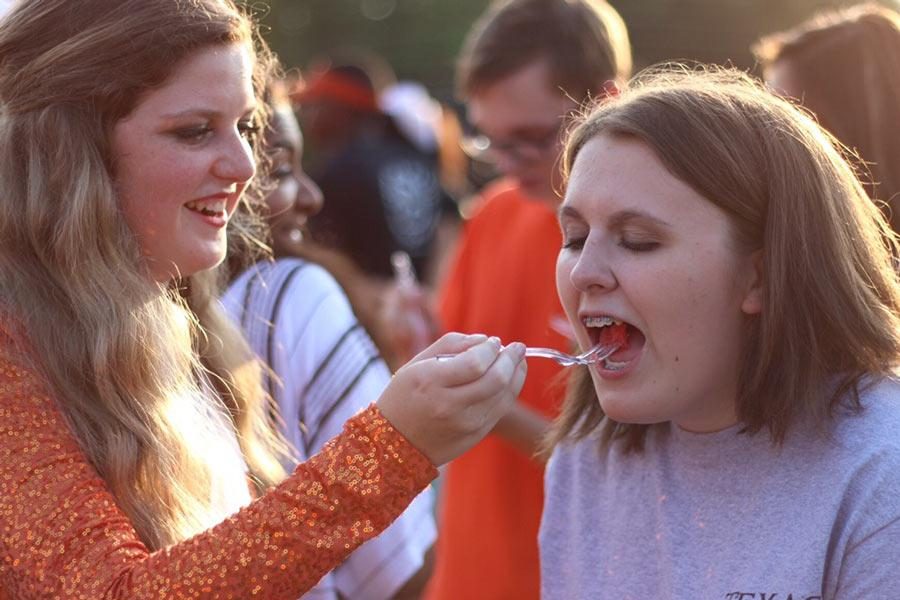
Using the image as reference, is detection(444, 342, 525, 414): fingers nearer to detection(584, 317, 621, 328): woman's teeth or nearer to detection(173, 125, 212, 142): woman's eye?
detection(584, 317, 621, 328): woman's teeth

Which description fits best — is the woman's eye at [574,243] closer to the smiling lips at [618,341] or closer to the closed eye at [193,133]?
the smiling lips at [618,341]

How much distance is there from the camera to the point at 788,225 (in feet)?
6.48

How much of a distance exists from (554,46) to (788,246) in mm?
1662

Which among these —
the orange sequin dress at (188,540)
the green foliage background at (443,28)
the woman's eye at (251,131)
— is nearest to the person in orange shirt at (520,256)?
the woman's eye at (251,131)

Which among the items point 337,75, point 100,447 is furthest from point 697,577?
point 337,75

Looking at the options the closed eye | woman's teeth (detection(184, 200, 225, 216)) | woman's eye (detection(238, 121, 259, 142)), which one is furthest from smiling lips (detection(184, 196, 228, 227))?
woman's eye (detection(238, 121, 259, 142))

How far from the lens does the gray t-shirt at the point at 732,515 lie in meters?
1.84

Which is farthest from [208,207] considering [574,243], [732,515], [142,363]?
[732,515]

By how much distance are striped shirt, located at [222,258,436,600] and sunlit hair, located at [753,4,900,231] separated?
1189 millimetres

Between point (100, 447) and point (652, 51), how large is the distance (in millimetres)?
7336

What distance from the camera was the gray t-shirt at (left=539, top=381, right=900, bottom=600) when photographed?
1839 millimetres

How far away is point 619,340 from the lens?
2.08 meters

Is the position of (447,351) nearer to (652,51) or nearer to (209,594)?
(209,594)

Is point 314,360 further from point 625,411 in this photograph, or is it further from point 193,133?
point 625,411
